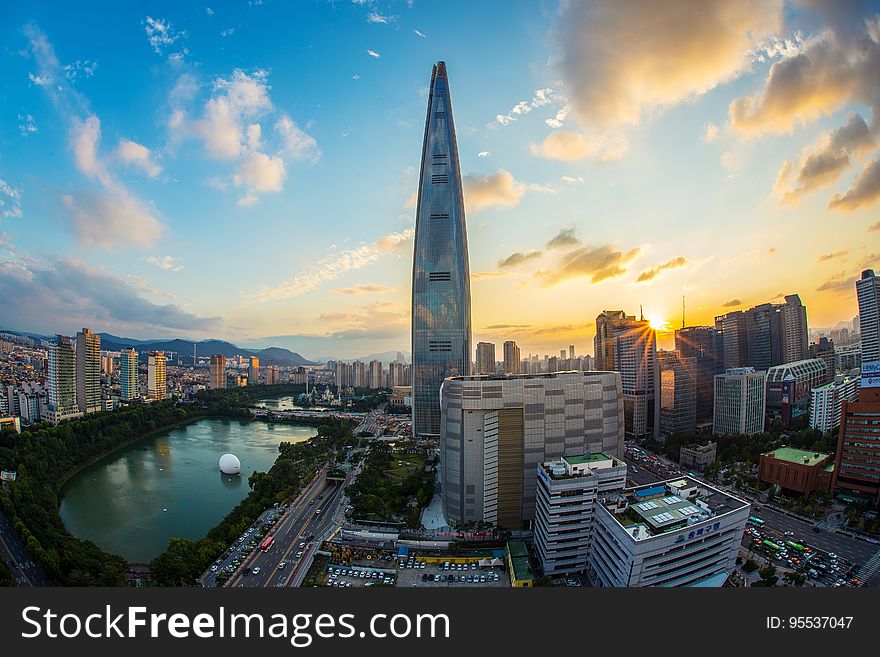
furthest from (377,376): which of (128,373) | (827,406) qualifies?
(827,406)

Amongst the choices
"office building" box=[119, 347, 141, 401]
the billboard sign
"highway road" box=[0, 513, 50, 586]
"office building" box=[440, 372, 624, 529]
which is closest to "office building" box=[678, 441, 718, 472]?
the billboard sign

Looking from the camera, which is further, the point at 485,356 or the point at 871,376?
the point at 485,356

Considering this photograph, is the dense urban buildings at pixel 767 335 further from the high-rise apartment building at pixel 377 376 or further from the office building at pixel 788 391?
the high-rise apartment building at pixel 377 376

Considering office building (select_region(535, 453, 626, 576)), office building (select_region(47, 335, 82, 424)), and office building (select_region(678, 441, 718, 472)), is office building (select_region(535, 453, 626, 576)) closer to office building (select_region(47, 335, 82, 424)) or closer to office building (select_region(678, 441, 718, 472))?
office building (select_region(678, 441, 718, 472))

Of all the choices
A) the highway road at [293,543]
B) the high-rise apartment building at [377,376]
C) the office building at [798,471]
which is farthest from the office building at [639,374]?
the high-rise apartment building at [377,376]

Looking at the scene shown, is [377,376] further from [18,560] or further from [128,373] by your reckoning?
[18,560]

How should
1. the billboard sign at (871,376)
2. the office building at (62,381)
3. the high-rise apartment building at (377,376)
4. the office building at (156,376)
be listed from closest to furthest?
the billboard sign at (871,376), the office building at (62,381), the office building at (156,376), the high-rise apartment building at (377,376)

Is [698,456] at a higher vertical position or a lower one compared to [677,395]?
lower
